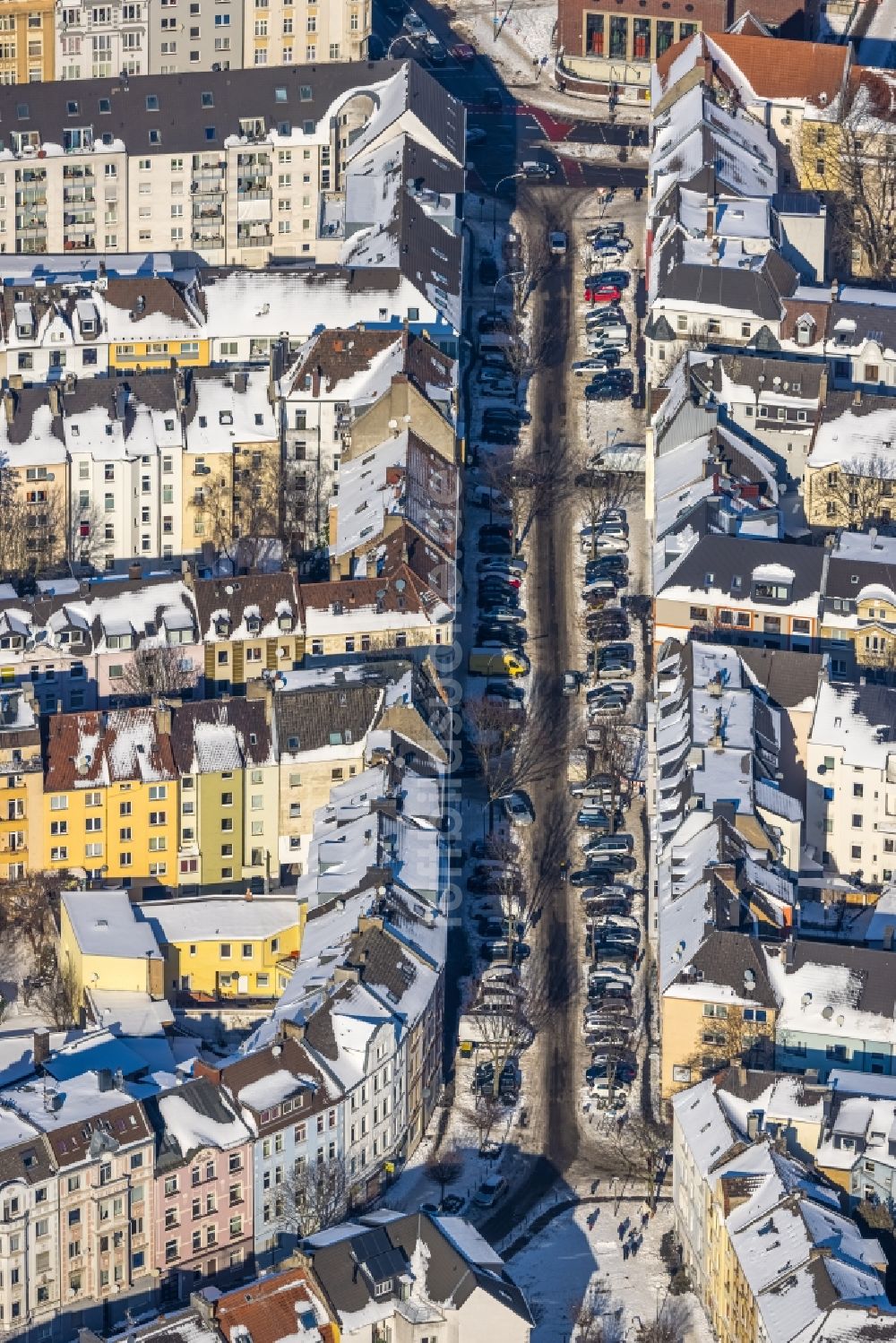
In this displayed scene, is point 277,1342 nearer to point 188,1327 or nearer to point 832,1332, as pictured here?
point 188,1327

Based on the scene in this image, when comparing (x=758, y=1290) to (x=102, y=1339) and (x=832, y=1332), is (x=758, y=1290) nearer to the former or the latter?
(x=832, y=1332)

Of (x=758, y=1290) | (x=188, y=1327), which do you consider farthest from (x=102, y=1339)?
(x=758, y=1290)

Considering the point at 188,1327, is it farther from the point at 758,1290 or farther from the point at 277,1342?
the point at 758,1290

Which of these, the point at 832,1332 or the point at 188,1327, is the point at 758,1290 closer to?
the point at 832,1332

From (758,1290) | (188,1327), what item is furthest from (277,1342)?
(758,1290)

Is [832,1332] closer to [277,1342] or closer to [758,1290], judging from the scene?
[758,1290]
